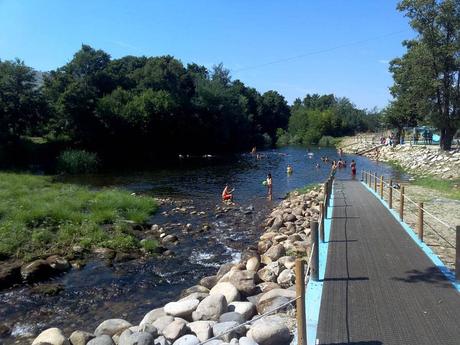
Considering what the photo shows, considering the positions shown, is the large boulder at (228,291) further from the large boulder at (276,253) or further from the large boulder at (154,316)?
the large boulder at (276,253)

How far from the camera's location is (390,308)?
7461mm

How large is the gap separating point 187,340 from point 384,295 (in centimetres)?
370

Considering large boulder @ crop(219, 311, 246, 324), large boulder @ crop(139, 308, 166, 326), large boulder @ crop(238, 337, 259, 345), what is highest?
large boulder @ crop(238, 337, 259, 345)

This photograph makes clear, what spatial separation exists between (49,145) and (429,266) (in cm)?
4753

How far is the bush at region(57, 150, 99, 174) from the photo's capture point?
42656mm

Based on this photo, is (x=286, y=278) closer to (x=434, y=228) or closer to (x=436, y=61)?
(x=434, y=228)

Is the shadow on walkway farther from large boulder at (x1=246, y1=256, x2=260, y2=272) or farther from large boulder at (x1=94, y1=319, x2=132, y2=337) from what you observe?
large boulder at (x1=94, y1=319, x2=132, y2=337)

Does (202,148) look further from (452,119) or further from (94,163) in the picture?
(452,119)

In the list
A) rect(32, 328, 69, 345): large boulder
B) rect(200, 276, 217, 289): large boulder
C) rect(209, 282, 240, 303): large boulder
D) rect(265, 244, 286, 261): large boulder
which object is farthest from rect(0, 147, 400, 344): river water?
rect(209, 282, 240, 303): large boulder

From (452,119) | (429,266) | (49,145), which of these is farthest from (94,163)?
(429,266)

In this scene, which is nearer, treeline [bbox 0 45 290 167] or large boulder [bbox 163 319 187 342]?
large boulder [bbox 163 319 187 342]

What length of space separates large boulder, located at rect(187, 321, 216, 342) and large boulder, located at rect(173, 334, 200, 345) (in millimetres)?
134

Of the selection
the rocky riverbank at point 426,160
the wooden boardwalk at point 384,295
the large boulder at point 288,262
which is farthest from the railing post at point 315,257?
the rocky riverbank at point 426,160

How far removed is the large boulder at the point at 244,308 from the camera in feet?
26.9
